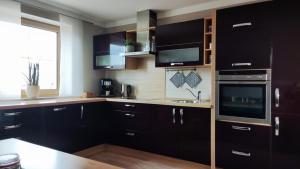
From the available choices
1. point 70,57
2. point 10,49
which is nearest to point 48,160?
point 10,49

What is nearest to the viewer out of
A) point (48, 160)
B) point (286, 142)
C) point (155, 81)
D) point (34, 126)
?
point (48, 160)

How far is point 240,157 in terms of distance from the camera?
2518 mm

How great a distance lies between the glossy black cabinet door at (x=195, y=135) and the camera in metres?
2.79

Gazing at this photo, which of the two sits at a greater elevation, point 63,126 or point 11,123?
point 11,123

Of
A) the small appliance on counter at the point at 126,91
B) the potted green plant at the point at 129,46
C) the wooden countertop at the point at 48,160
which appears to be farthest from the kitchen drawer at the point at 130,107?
the wooden countertop at the point at 48,160

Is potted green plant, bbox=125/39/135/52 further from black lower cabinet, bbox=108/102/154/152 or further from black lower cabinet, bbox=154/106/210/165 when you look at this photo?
black lower cabinet, bbox=154/106/210/165

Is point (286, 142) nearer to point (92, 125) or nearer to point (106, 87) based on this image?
point (92, 125)

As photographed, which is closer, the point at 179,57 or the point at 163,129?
the point at 163,129

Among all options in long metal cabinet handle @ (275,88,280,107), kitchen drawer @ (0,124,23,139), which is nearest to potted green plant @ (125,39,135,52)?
kitchen drawer @ (0,124,23,139)

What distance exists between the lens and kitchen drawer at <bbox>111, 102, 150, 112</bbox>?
3331mm

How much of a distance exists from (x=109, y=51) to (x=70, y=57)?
690mm

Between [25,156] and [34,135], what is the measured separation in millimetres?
1789

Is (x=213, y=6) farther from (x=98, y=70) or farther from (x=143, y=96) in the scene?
(x=98, y=70)

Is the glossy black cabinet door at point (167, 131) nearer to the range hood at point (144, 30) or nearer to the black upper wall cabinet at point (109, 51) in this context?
the range hood at point (144, 30)
